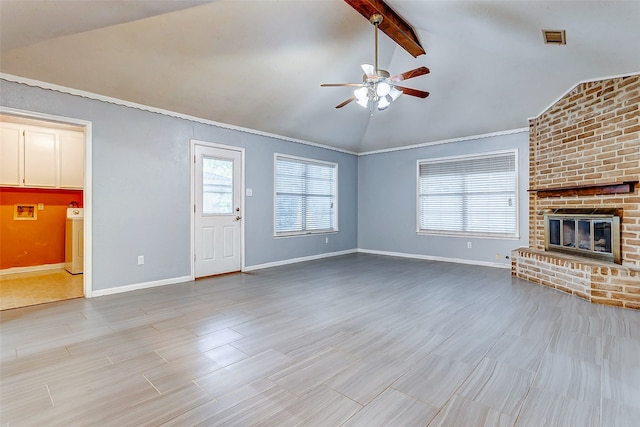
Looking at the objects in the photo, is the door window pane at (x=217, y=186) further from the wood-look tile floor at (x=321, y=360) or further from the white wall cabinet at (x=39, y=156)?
the white wall cabinet at (x=39, y=156)

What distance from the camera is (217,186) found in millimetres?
5164

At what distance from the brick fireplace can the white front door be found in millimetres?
4617

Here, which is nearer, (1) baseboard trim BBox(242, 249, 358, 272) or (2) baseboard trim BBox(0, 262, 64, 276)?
(2) baseboard trim BBox(0, 262, 64, 276)

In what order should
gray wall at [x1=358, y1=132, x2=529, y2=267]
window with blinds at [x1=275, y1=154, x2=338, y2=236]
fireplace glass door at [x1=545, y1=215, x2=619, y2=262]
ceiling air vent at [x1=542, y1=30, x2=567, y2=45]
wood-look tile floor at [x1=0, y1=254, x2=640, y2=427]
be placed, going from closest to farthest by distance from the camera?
wood-look tile floor at [x1=0, y1=254, x2=640, y2=427], ceiling air vent at [x1=542, y1=30, x2=567, y2=45], fireplace glass door at [x1=545, y1=215, x2=619, y2=262], gray wall at [x1=358, y1=132, x2=529, y2=267], window with blinds at [x1=275, y1=154, x2=338, y2=236]

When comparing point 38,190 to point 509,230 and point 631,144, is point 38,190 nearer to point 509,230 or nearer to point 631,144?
point 509,230

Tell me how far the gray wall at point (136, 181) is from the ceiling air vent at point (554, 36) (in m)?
4.30

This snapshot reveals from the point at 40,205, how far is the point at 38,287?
6.17 feet

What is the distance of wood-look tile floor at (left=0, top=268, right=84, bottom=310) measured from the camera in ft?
12.5

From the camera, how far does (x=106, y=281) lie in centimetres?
402

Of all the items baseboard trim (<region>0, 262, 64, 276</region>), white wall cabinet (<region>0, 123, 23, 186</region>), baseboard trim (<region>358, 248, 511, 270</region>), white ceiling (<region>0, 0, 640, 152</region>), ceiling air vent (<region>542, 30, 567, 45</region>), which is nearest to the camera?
white ceiling (<region>0, 0, 640, 152</region>)

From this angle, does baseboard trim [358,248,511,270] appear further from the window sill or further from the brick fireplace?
the brick fireplace

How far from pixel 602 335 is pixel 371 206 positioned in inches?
202

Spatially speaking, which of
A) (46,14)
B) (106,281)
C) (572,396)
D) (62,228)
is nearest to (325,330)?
(572,396)

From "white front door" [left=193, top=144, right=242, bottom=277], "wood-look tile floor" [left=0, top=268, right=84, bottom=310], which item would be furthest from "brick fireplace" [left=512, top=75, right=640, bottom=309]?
"wood-look tile floor" [left=0, top=268, right=84, bottom=310]
